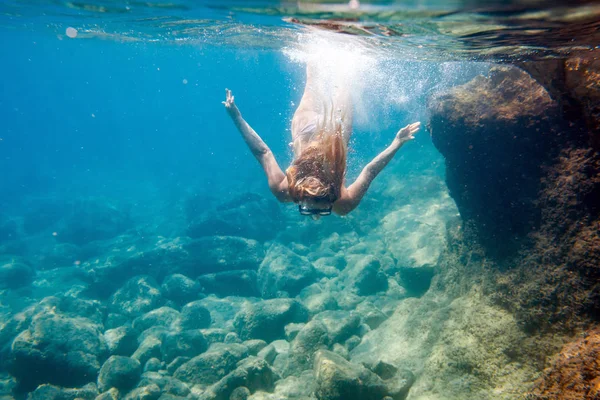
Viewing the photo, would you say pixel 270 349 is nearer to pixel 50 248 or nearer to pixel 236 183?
pixel 50 248

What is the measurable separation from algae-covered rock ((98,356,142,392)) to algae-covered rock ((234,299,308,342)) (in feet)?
9.31

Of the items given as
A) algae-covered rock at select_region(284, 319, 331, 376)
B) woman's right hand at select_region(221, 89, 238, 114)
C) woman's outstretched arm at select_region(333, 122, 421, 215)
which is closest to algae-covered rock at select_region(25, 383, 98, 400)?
algae-covered rock at select_region(284, 319, 331, 376)

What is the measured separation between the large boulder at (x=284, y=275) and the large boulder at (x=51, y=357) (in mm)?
5687

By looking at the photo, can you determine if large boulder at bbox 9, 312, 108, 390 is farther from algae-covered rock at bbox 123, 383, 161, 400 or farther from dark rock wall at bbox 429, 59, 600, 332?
dark rock wall at bbox 429, 59, 600, 332

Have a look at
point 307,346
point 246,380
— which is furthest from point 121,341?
point 307,346

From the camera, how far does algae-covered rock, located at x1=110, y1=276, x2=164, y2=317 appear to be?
38.7 feet

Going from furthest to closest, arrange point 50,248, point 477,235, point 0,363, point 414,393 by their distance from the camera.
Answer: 1. point 50,248
2. point 0,363
3. point 477,235
4. point 414,393

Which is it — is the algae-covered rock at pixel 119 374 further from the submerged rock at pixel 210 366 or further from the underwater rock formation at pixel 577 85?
the underwater rock formation at pixel 577 85

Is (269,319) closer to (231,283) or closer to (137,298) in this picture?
(231,283)

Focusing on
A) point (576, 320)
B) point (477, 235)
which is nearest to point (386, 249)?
point (477, 235)

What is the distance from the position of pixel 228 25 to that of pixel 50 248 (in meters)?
18.0

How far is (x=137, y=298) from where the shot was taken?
12.2 metres

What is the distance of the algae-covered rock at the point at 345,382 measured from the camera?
17.9ft

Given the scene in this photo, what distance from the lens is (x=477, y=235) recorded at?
24.0 ft
